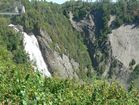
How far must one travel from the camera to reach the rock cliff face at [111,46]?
135 m

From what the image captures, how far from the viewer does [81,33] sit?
142m

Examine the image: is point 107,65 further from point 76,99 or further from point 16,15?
point 76,99

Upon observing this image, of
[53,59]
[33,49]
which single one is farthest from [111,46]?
[33,49]

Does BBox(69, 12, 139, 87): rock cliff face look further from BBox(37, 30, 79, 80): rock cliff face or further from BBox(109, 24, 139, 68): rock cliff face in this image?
BBox(37, 30, 79, 80): rock cliff face

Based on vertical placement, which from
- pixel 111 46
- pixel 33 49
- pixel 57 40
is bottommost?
pixel 111 46

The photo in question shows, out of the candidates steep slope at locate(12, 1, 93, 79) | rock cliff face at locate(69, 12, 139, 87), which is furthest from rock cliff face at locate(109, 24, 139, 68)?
steep slope at locate(12, 1, 93, 79)

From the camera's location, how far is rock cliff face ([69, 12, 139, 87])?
135 meters

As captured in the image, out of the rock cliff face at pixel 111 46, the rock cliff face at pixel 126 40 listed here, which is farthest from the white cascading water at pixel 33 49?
the rock cliff face at pixel 126 40

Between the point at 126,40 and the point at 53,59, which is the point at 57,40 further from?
the point at 126,40

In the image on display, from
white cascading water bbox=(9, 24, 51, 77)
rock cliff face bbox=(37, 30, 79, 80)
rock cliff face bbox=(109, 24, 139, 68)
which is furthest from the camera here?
rock cliff face bbox=(109, 24, 139, 68)

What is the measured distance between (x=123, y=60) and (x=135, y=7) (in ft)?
59.0

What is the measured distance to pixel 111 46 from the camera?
14012 centimetres

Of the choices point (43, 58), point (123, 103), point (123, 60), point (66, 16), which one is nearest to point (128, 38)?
point (123, 60)

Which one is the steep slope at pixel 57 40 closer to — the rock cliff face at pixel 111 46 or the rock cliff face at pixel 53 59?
the rock cliff face at pixel 53 59
